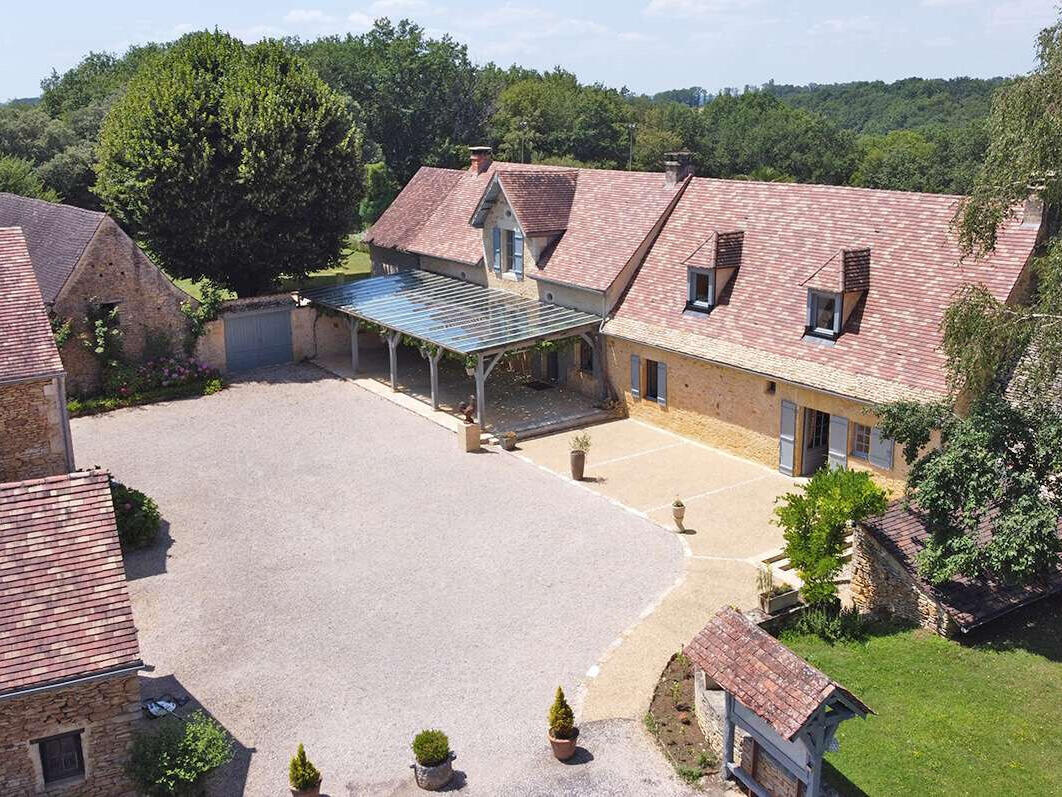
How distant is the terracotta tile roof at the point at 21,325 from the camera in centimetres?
2088

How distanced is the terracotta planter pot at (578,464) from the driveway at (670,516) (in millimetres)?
349

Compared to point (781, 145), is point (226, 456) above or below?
below

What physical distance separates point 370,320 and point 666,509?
13312mm

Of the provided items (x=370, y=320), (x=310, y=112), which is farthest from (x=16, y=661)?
(x=310, y=112)

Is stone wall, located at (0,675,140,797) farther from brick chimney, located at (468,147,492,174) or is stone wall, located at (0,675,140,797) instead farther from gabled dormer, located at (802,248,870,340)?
brick chimney, located at (468,147,492,174)

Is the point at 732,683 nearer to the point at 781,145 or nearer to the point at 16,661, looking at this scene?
the point at 16,661

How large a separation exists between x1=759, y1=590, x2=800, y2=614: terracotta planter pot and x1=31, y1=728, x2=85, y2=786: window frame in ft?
37.7

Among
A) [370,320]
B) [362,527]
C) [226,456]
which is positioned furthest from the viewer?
[370,320]

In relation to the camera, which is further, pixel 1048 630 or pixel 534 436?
pixel 534 436

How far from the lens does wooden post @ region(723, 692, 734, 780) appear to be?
45.7ft

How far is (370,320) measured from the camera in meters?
32.6

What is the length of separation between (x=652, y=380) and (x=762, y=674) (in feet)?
56.9

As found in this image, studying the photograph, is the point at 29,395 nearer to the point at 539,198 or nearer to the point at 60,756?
the point at 60,756

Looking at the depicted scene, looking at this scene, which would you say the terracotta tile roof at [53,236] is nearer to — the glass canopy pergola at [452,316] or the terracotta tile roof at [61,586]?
the glass canopy pergola at [452,316]
